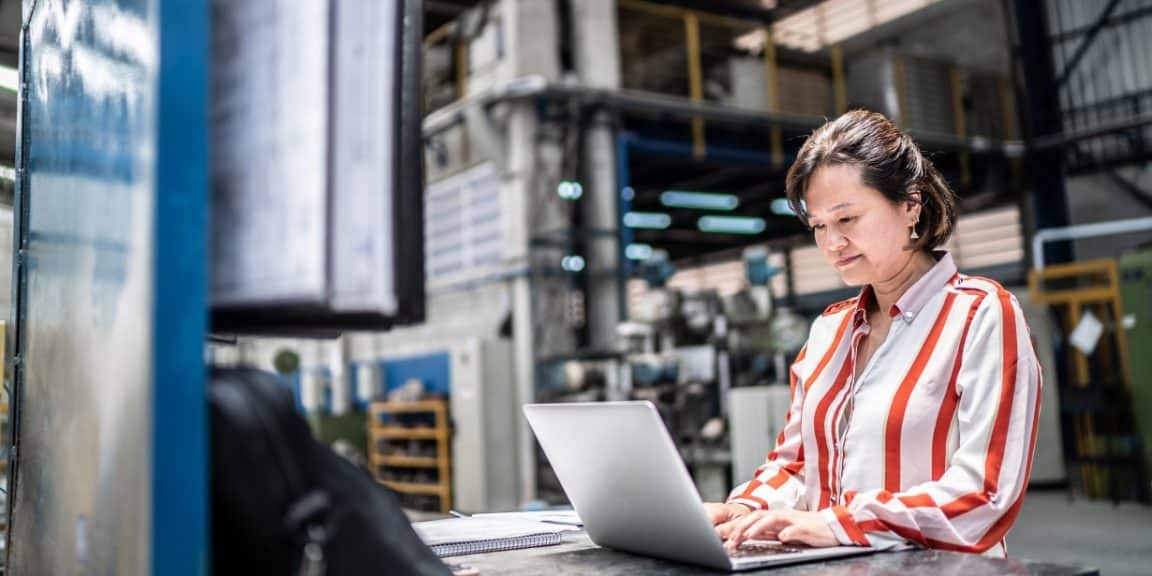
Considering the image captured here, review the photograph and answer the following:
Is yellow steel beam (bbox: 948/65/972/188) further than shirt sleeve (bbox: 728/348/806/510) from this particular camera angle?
Yes

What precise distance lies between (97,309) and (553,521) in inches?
29.6

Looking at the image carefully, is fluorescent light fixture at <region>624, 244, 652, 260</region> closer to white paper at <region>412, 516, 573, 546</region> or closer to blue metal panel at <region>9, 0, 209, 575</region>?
white paper at <region>412, 516, 573, 546</region>

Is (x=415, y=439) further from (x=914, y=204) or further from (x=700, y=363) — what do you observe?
(x=914, y=204)

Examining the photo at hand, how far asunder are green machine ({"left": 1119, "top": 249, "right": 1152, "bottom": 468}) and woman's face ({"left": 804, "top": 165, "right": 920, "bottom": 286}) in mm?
7168

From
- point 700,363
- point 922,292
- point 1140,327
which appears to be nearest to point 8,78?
point 922,292

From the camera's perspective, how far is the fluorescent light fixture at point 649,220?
466 inches

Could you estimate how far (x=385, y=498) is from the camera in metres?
0.70

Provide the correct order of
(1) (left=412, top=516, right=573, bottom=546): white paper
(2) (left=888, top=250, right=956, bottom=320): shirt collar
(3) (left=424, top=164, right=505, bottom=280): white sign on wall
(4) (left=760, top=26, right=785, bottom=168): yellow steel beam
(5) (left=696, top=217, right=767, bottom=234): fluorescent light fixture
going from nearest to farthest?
(1) (left=412, top=516, right=573, bottom=546): white paper < (2) (left=888, top=250, right=956, bottom=320): shirt collar < (3) (left=424, top=164, right=505, bottom=280): white sign on wall < (4) (left=760, top=26, right=785, bottom=168): yellow steel beam < (5) (left=696, top=217, right=767, bottom=234): fluorescent light fixture

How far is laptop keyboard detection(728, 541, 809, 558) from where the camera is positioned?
3.23ft

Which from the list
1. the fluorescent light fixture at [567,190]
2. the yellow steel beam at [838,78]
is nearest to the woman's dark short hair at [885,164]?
the fluorescent light fixture at [567,190]

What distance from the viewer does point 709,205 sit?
37.4 ft

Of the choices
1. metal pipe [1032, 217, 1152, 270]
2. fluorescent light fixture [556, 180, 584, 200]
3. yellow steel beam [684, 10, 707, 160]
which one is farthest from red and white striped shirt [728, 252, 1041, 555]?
metal pipe [1032, 217, 1152, 270]

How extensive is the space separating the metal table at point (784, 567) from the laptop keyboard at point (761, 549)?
0.17 feet

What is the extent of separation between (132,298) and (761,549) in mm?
700
